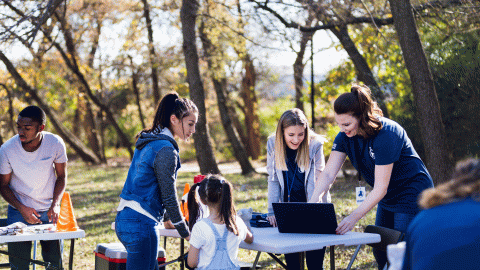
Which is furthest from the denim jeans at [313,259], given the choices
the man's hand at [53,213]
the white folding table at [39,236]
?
the man's hand at [53,213]

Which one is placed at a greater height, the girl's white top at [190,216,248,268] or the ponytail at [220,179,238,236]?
the ponytail at [220,179,238,236]

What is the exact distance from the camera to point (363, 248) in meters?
7.54

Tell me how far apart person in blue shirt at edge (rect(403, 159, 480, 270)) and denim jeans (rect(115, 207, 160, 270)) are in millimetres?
Answer: 2064

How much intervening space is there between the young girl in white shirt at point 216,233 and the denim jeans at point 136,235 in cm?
29

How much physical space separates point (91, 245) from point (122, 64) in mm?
16527

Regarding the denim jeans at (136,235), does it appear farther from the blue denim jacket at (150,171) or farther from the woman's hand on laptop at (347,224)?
the woman's hand on laptop at (347,224)

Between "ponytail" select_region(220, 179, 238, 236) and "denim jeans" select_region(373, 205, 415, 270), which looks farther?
"denim jeans" select_region(373, 205, 415, 270)

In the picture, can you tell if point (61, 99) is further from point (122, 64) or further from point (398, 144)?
point (398, 144)

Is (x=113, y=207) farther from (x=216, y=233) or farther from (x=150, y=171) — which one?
(x=216, y=233)

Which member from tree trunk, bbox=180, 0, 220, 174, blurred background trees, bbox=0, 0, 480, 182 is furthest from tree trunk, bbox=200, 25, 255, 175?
tree trunk, bbox=180, 0, 220, 174

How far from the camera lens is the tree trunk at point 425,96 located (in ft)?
26.5

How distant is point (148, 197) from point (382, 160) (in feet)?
5.25

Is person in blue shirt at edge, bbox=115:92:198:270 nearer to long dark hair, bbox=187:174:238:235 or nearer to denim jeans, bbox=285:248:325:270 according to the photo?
long dark hair, bbox=187:174:238:235

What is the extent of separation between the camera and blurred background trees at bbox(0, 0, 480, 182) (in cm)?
1086
